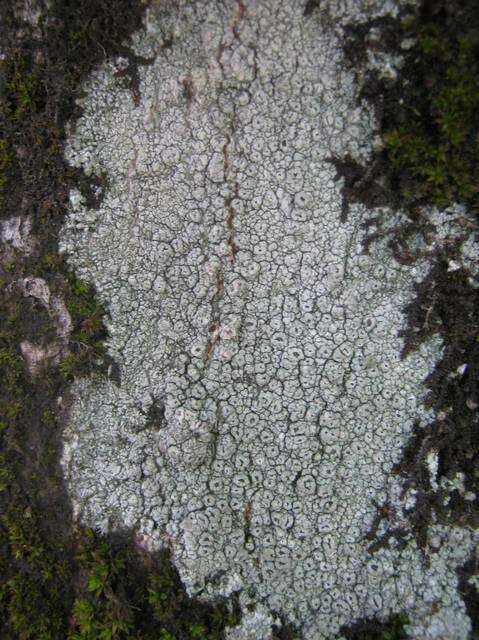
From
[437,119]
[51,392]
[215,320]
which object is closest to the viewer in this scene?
[437,119]

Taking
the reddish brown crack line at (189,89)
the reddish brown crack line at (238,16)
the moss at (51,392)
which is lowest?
the moss at (51,392)

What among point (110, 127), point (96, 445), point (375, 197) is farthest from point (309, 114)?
point (96, 445)

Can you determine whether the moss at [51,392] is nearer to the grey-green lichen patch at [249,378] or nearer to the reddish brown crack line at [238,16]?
→ the grey-green lichen patch at [249,378]

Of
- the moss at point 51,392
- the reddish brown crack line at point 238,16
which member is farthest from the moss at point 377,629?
the reddish brown crack line at point 238,16

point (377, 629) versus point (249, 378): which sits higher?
point (249, 378)

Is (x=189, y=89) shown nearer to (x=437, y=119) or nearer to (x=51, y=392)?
(x=437, y=119)

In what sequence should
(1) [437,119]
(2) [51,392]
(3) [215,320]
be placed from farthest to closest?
(2) [51,392] < (3) [215,320] < (1) [437,119]

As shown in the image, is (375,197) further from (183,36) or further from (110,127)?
(110,127)

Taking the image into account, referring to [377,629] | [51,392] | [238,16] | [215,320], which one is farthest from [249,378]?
[238,16]
